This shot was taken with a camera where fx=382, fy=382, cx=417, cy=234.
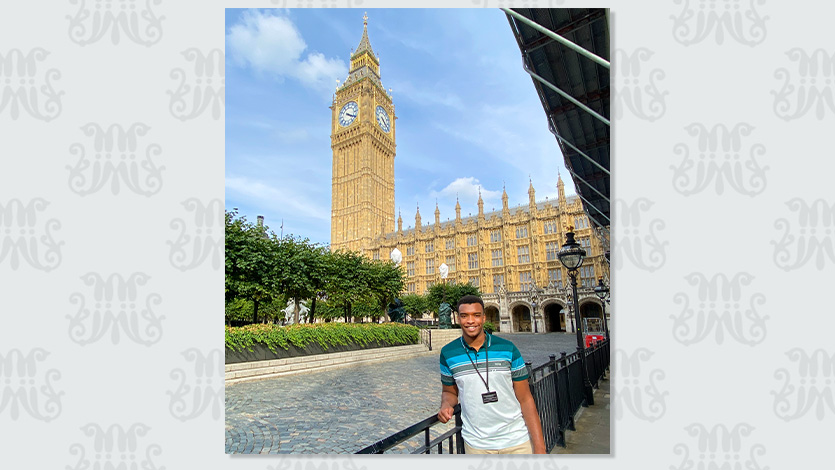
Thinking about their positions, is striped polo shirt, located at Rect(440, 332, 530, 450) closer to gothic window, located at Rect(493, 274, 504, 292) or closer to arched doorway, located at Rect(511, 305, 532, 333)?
arched doorway, located at Rect(511, 305, 532, 333)

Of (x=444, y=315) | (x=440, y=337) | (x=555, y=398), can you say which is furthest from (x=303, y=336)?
(x=444, y=315)

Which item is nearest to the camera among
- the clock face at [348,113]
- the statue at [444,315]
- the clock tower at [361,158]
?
the statue at [444,315]

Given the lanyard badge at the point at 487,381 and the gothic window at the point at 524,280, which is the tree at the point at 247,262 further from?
the gothic window at the point at 524,280

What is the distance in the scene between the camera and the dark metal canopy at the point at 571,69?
4754 millimetres

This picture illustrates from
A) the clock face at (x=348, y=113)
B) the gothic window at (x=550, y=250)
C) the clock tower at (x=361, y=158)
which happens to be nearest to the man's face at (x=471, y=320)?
the gothic window at (x=550, y=250)

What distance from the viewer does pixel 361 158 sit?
205ft

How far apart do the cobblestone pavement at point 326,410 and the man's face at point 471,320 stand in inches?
61.5

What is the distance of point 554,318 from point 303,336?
117 ft

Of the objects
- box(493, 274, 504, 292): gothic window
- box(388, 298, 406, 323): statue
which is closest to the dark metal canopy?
box(388, 298, 406, 323): statue

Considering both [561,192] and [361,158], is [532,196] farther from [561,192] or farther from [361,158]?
[361,158]

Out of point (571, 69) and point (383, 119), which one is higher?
point (383, 119)
